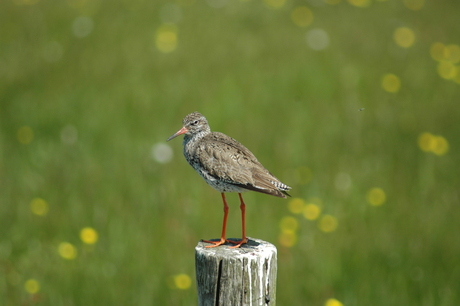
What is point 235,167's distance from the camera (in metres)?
4.21

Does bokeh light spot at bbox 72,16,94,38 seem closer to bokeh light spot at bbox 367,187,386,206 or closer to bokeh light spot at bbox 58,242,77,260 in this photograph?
bokeh light spot at bbox 58,242,77,260

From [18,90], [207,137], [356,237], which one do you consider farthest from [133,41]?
[207,137]

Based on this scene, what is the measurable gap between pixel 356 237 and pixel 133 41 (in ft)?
23.8

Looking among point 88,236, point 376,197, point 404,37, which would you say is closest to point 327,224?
point 376,197

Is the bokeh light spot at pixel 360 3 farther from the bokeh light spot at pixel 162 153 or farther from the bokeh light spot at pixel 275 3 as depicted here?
the bokeh light spot at pixel 162 153

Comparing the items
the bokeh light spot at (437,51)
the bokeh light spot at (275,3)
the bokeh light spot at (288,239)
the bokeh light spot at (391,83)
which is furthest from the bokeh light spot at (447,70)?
the bokeh light spot at (288,239)

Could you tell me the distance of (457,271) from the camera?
6828mm

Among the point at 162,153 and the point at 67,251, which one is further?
the point at 162,153

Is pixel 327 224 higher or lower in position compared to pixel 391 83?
lower

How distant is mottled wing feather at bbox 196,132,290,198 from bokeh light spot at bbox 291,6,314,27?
31.7 feet

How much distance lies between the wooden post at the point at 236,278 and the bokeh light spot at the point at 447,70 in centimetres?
934

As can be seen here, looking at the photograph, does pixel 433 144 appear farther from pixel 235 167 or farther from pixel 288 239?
pixel 235 167

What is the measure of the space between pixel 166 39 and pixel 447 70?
6477mm

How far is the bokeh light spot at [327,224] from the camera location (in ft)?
24.8
